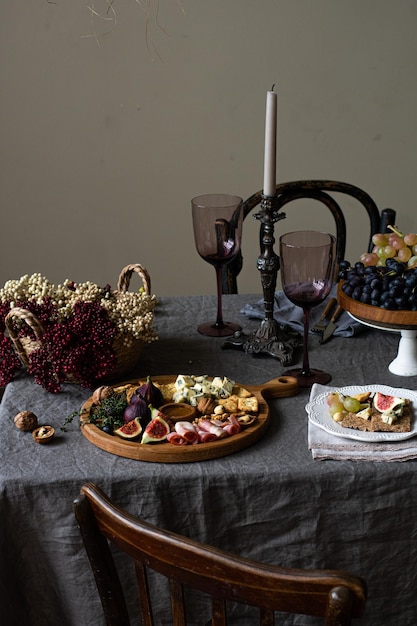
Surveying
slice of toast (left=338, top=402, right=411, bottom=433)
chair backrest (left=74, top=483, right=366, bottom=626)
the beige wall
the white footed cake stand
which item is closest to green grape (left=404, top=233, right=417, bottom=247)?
the white footed cake stand

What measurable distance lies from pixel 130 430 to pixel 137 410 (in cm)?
4

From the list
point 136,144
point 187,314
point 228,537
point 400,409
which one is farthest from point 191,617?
point 136,144

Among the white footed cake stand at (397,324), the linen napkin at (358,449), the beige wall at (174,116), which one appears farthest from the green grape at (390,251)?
the beige wall at (174,116)

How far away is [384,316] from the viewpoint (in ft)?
4.83

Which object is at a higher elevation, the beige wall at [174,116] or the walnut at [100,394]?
the beige wall at [174,116]

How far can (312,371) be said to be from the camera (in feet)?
5.08

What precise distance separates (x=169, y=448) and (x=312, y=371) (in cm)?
41

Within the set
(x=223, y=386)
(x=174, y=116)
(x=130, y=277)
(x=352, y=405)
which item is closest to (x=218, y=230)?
(x=130, y=277)

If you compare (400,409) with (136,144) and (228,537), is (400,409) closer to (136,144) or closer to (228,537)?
(228,537)

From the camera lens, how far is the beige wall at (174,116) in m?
2.86

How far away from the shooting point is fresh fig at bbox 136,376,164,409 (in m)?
1.36

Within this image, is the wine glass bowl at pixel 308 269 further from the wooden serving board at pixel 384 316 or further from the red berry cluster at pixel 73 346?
the red berry cluster at pixel 73 346

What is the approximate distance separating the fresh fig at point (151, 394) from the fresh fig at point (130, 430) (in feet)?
0.18

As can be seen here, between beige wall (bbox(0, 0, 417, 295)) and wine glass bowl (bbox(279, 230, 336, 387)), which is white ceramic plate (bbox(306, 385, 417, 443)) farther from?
beige wall (bbox(0, 0, 417, 295))
